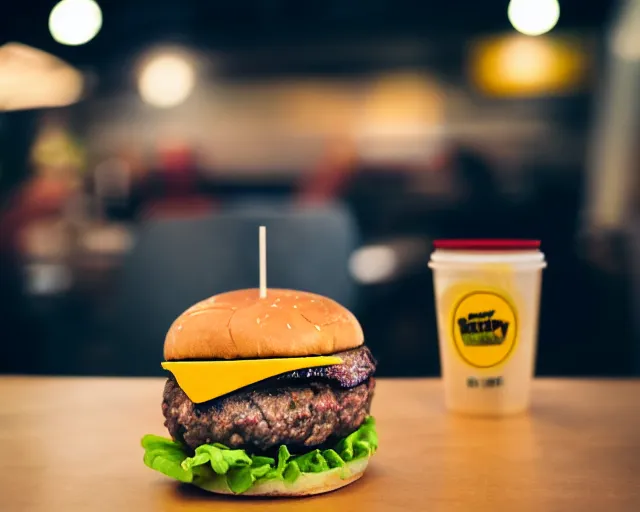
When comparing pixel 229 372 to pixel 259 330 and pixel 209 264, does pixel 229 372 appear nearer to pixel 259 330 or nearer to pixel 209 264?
pixel 259 330

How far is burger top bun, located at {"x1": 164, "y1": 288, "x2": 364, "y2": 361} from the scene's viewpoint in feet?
4.01

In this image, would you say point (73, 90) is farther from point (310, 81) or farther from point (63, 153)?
point (310, 81)

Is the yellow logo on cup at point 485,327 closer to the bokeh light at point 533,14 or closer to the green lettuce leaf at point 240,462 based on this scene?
the green lettuce leaf at point 240,462

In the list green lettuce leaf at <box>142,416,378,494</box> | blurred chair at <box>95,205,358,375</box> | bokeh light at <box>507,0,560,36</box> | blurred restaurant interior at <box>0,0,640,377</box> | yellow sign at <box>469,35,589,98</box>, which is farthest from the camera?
yellow sign at <box>469,35,589,98</box>

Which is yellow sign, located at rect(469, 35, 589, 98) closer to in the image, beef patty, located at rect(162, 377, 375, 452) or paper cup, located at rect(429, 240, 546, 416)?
paper cup, located at rect(429, 240, 546, 416)

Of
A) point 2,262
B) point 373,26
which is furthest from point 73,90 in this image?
point 373,26

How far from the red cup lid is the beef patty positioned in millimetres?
590

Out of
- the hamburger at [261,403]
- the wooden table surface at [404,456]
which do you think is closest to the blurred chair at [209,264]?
the wooden table surface at [404,456]

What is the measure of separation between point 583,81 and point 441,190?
990mm

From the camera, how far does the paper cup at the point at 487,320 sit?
1.69 m

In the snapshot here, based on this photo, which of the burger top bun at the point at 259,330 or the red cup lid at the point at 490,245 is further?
the red cup lid at the point at 490,245

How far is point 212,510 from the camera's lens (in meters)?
1.13

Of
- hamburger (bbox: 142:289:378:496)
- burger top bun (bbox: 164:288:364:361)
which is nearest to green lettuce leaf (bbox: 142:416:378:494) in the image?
hamburger (bbox: 142:289:378:496)

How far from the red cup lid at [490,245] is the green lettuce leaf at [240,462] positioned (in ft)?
1.99
